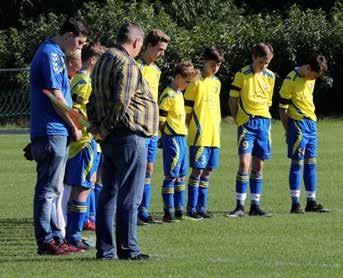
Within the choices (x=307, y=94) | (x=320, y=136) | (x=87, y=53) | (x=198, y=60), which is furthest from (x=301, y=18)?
(x=87, y=53)

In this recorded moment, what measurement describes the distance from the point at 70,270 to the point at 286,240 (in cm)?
290

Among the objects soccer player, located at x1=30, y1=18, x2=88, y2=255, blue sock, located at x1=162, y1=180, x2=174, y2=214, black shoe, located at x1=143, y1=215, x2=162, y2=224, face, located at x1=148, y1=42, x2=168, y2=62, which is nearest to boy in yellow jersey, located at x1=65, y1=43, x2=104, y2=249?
soccer player, located at x1=30, y1=18, x2=88, y2=255

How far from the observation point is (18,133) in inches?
1226

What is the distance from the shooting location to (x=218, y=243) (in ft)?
35.5

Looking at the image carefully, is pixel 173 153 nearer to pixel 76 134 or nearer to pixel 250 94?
pixel 250 94

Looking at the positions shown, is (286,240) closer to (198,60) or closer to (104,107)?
(104,107)

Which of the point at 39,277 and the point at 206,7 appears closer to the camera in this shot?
the point at 39,277

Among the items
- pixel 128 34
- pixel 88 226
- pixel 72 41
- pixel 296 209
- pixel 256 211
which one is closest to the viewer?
pixel 128 34

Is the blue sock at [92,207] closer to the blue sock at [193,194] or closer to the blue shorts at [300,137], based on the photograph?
the blue sock at [193,194]

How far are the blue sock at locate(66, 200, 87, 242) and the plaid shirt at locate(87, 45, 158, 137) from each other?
1.53m

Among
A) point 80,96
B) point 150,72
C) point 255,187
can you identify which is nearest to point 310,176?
point 255,187

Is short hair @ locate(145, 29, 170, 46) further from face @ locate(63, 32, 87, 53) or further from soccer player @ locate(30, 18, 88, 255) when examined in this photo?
soccer player @ locate(30, 18, 88, 255)

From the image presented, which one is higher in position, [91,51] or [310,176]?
[91,51]

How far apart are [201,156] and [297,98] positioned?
5.40ft
